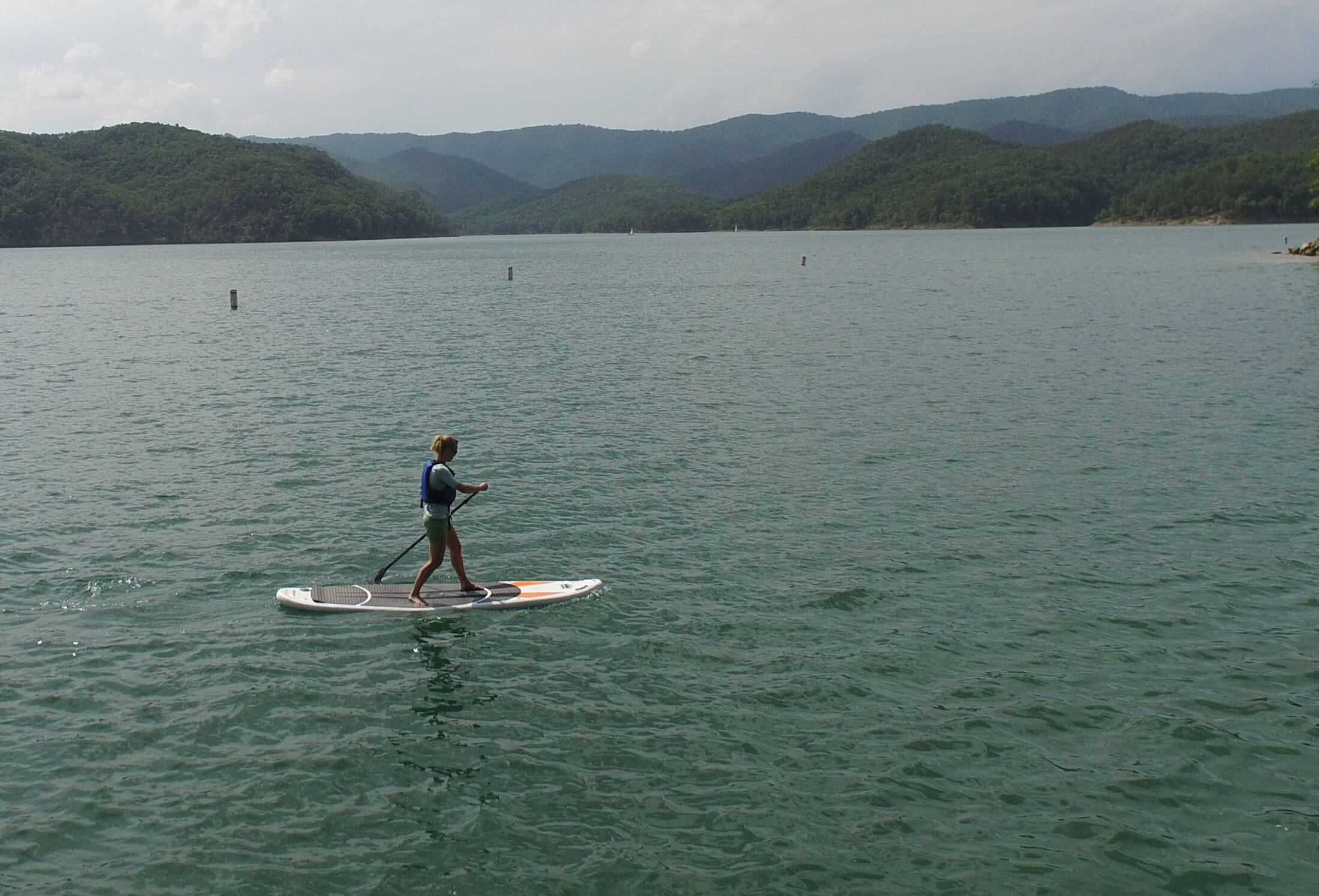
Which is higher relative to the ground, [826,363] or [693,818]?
[826,363]

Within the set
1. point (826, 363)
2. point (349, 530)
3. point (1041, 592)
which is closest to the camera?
point (1041, 592)

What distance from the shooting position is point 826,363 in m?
43.4

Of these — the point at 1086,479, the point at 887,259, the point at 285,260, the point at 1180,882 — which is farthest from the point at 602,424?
the point at 285,260

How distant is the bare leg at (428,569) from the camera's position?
17.6m

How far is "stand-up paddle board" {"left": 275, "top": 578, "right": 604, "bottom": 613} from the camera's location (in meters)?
17.3

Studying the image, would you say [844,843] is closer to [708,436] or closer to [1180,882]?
[1180,882]

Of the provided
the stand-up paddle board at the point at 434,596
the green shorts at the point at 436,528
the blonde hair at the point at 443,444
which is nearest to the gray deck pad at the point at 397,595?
the stand-up paddle board at the point at 434,596

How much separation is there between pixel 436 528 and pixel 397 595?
1.38 m

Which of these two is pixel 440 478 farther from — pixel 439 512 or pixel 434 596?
pixel 434 596

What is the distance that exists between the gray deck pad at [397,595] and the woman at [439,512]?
0.56ft

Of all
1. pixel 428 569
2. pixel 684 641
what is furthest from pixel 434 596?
pixel 684 641

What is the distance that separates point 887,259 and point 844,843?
133 meters

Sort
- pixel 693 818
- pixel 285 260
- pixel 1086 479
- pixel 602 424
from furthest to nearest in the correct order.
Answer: pixel 285 260 → pixel 602 424 → pixel 1086 479 → pixel 693 818

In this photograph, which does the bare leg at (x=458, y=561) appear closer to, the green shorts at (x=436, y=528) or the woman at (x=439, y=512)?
the woman at (x=439, y=512)
